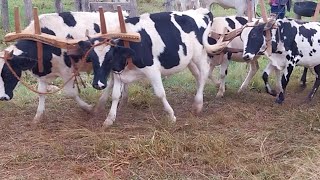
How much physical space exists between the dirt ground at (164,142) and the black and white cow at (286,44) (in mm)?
566

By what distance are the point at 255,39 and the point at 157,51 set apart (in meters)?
→ 1.42

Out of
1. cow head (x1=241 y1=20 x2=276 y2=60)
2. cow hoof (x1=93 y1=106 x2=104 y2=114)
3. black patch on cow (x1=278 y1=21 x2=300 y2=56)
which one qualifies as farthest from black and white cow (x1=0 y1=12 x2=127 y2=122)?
black patch on cow (x1=278 y1=21 x2=300 y2=56)

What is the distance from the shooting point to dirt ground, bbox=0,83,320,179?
5289 mm

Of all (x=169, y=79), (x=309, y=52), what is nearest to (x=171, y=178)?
(x=309, y=52)

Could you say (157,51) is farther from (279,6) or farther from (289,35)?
(279,6)

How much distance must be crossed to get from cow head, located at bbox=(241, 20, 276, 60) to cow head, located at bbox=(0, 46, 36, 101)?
2757mm

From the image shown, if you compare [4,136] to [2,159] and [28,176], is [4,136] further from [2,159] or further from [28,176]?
[28,176]

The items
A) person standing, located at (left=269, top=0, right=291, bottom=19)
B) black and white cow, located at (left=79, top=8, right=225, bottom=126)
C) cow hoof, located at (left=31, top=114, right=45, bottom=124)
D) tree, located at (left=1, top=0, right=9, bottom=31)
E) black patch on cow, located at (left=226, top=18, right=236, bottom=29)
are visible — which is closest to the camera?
black and white cow, located at (left=79, top=8, right=225, bottom=126)

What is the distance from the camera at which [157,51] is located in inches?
269

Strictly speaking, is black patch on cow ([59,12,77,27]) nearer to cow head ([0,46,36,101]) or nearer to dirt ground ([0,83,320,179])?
cow head ([0,46,36,101])

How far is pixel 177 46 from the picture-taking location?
7.03 meters

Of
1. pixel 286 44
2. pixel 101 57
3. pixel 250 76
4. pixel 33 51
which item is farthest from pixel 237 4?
pixel 33 51

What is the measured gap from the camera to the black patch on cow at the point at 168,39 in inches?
272

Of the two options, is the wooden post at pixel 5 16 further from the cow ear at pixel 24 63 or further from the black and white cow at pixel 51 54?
the cow ear at pixel 24 63
